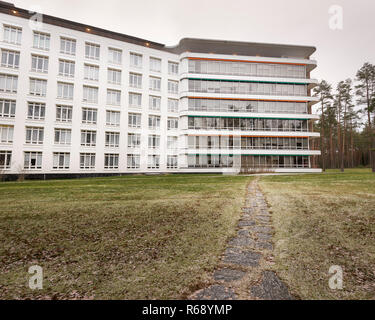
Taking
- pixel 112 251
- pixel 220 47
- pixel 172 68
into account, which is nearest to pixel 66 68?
pixel 172 68

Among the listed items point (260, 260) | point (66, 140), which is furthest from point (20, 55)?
point (260, 260)

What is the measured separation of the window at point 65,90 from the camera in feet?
93.4

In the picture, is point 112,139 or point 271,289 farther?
point 112,139

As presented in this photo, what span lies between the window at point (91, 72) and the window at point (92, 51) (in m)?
1.37

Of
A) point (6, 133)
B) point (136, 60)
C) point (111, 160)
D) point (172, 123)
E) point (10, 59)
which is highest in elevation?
point (136, 60)

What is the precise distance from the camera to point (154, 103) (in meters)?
34.5

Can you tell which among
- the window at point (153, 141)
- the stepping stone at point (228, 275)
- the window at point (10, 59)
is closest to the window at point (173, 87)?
the window at point (153, 141)

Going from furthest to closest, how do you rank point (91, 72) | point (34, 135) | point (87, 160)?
point (91, 72) < point (87, 160) < point (34, 135)

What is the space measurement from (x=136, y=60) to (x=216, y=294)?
37.0m

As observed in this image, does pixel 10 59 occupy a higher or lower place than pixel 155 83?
lower

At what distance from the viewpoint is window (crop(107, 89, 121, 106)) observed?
1237 inches

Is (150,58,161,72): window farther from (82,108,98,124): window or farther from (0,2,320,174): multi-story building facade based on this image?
(82,108,98,124): window

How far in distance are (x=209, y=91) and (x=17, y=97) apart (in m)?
28.0

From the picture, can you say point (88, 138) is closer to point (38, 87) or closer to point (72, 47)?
point (38, 87)
